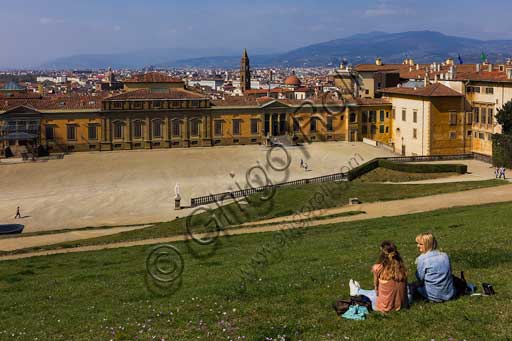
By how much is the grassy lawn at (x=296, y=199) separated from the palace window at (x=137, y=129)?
109 ft

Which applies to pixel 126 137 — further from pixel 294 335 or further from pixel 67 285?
pixel 294 335

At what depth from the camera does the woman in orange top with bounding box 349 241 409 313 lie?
9383 mm

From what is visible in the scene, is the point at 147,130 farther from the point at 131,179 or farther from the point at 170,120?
the point at 131,179

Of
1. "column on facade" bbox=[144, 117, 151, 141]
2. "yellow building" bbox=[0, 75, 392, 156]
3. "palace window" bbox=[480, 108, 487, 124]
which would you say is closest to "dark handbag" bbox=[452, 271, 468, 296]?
"palace window" bbox=[480, 108, 487, 124]

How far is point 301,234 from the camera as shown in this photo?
935 inches

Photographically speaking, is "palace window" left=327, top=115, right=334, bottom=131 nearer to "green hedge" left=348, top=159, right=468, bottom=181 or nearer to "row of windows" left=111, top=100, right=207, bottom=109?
"row of windows" left=111, top=100, right=207, bottom=109

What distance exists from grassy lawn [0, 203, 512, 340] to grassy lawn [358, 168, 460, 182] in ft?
81.4

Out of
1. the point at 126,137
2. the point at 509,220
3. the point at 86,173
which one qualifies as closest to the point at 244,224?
the point at 509,220

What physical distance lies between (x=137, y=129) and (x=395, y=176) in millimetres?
33934

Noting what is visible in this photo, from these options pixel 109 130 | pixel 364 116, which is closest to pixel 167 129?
pixel 109 130

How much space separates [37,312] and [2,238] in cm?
1984

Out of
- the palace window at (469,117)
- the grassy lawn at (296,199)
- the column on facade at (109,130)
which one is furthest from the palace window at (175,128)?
the grassy lawn at (296,199)

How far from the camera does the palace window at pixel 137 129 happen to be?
70250mm

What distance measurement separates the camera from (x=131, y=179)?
1998 inches
